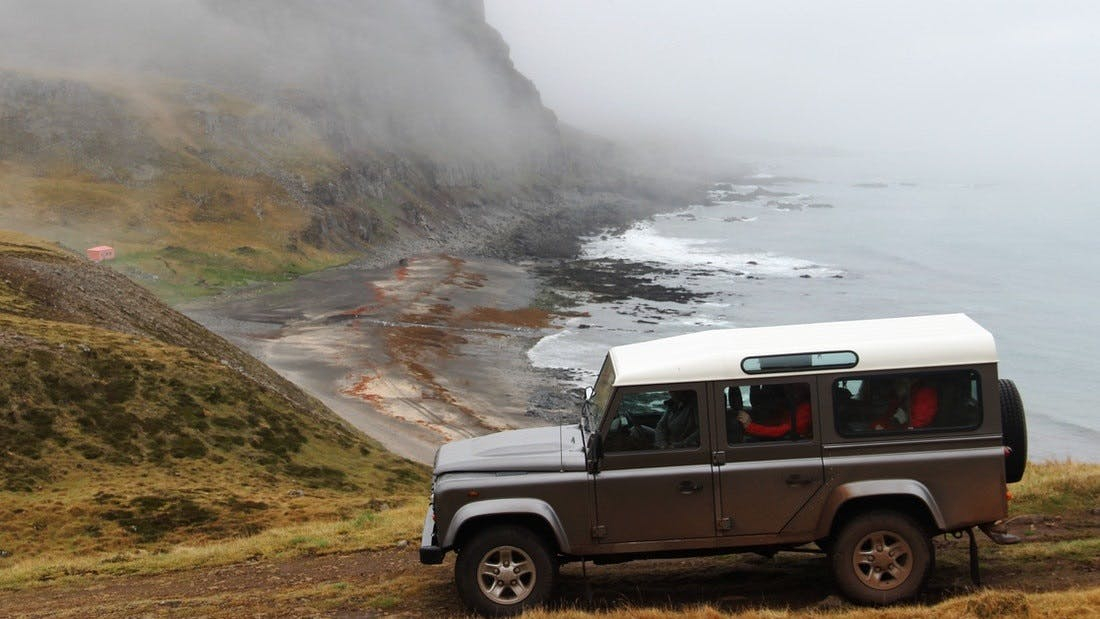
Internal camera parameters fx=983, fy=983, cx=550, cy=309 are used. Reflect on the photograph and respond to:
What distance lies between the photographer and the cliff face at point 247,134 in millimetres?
97125

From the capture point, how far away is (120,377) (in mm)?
29781

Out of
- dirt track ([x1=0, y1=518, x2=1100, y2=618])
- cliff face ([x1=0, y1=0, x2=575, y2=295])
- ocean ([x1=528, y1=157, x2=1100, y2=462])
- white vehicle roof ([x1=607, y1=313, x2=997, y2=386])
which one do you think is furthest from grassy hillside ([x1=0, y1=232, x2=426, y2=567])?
cliff face ([x1=0, y1=0, x2=575, y2=295])

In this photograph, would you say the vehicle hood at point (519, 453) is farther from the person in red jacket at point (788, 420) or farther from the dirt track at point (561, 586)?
the person in red jacket at point (788, 420)

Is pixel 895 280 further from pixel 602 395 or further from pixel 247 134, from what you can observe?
pixel 602 395

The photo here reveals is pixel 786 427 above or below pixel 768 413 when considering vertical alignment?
below

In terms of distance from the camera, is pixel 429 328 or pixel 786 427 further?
pixel 429 328

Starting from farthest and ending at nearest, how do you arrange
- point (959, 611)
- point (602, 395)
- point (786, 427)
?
point (602, 395), point (786, 427), point (959, 611)

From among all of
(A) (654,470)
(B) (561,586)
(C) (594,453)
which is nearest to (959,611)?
(A) (654,470)

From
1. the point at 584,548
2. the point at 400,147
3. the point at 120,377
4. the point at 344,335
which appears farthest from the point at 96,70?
the point at 584,548

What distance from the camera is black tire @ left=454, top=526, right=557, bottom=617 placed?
10.0 meters

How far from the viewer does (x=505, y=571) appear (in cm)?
1007

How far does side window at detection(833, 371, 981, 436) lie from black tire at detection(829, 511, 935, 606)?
0.91 meters

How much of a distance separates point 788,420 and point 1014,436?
7.89 ft

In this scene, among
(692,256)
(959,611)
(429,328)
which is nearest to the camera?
(959,611)
